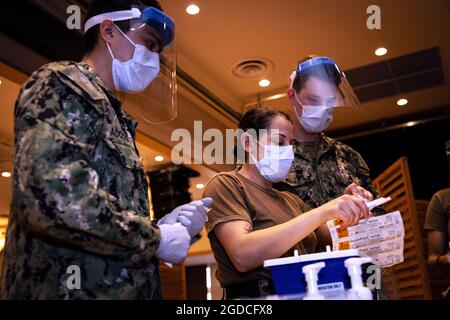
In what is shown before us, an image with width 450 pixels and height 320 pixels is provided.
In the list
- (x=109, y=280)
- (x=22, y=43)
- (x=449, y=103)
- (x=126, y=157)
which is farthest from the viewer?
(x=449, y=103)

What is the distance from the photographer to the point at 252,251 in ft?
4.94

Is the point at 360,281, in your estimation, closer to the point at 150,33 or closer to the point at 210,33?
the point at 150,33

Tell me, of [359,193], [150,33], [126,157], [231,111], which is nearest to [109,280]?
[126,157]

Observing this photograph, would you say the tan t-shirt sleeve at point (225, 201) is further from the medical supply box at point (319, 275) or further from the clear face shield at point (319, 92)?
the clear face shield at point (319, 92)

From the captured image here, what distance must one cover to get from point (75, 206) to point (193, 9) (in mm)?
3080

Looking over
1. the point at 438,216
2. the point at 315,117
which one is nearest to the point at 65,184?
the point at 315,117

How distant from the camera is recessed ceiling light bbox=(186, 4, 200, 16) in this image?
377 cm

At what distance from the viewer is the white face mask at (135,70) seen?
4.95 feet

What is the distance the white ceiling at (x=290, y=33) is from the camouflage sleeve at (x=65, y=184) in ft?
9.12

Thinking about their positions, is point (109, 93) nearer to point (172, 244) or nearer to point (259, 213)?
point (172, 244)

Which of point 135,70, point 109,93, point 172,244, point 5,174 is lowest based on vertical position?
point 172,244

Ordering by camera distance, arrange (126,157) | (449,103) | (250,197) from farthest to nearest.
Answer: (449,103) < (250,197) < (126,157)

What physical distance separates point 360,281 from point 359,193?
32.9 inches

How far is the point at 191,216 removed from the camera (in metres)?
1.35
